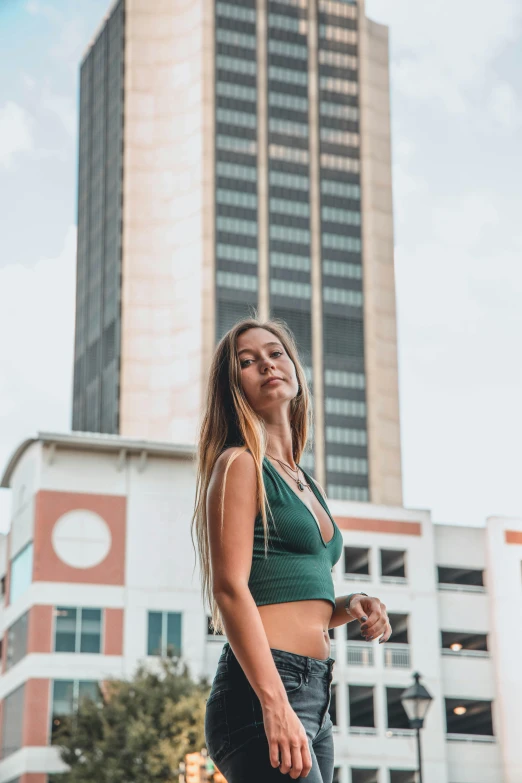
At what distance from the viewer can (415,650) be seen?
5397cm

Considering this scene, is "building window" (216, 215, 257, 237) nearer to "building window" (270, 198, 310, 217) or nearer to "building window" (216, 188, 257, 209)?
"building window" (216, 188, 257, 209)

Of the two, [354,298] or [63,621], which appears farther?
[354,298]

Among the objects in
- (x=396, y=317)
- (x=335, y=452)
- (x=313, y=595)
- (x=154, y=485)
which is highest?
(x=396, y=317)

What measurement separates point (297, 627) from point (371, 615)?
1.58ft

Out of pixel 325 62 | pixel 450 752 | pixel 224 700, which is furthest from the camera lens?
pixel 325 62

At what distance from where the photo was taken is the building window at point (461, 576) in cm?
5762

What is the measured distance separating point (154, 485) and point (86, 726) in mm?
11015

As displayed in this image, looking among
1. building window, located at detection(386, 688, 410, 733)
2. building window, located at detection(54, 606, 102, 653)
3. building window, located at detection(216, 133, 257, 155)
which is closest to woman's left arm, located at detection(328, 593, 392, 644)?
building window, located at detection(54, 606, 102, 653)

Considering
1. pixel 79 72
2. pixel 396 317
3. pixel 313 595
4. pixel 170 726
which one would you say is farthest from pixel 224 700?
pixel 79 72

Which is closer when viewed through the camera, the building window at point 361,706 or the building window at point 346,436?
the building window at point 361,706

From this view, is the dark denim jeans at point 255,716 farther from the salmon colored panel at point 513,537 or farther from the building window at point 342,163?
the building window at point 342,163

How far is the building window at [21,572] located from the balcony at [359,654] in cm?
1419

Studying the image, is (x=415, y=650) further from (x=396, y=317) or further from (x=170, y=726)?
(x=396, y=317)

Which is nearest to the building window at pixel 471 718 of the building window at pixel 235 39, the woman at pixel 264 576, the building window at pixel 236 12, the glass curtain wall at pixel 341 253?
the glass curtain wall at pixel 341 253
